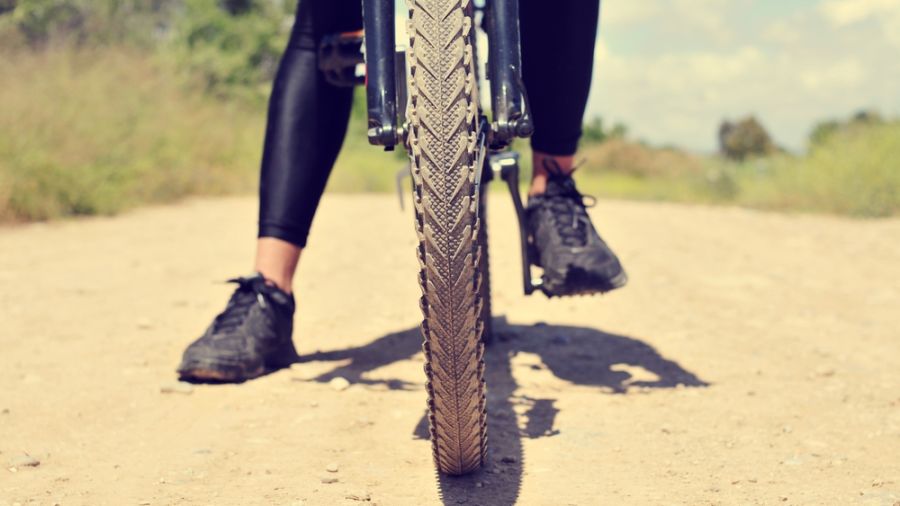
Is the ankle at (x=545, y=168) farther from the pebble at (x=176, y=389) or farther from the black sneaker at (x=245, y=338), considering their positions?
the pebble at (x=176, y=389)

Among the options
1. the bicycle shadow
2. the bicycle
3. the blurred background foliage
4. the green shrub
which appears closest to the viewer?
the bicycle

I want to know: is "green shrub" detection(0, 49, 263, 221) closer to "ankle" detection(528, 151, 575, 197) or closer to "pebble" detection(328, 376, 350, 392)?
"pebble" detection(328, 376, 350, 392)

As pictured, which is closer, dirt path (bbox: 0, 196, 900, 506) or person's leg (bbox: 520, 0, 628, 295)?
dirt path (bbox: 0, 196, 900, 506)

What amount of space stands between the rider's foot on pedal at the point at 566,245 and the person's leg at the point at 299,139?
0.53m

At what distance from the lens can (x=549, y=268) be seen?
88.4 inches

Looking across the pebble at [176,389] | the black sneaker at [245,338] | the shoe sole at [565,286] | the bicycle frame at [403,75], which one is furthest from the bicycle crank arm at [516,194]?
the pebble at [176,389]

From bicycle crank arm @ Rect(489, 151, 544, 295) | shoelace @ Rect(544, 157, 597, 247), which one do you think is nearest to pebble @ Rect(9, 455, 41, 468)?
bicycle crank arm @ Rect(489, 151, 544, 295)

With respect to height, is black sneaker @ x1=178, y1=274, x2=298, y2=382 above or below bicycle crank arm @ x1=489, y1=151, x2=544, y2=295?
below

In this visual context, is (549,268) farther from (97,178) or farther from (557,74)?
(97,178)

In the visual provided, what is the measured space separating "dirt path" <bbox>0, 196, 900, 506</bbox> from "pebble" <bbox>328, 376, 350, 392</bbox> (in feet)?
0.21

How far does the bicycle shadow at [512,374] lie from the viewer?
1712mm

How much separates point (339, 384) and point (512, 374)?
47cm

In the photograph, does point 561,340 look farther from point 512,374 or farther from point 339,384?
point 339,384

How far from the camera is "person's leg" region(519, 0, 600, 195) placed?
234 cm
